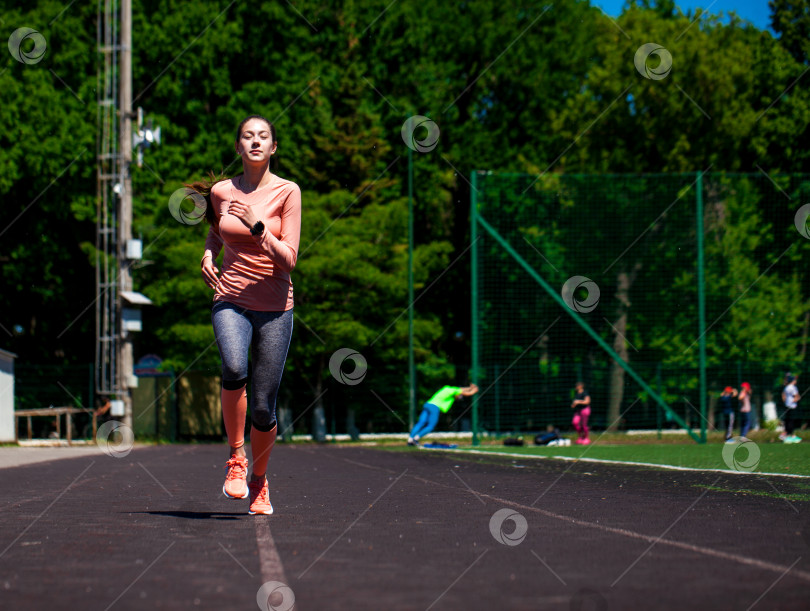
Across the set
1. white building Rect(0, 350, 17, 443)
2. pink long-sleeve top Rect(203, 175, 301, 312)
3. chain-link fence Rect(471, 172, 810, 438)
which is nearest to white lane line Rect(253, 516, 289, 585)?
pink long-sleeve top Rect(203, 175, 301, 312)

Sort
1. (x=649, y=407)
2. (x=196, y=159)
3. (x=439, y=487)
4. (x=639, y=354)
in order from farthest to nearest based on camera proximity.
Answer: (x=196, y=159) < (x=639, y=354) < (x=649, y=407) < (x=439, y=487)

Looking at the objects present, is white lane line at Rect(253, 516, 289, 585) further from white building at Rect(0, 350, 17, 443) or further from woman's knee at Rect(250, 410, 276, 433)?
white building at Rect(0, 350, 17, 443)

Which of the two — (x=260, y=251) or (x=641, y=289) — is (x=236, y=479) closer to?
(x=260, y=251)

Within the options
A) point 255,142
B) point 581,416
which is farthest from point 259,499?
point 581,416

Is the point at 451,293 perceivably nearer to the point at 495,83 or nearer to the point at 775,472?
the point at 495,83

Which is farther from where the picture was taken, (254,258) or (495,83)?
(495,83)

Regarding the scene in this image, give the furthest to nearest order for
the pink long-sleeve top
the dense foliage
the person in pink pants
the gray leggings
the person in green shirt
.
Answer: the dense foliage → the person in pink pants → the person in green shirt → the pink long-sleeve top → the gray leggings

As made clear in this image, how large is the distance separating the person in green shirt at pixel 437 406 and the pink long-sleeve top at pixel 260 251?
15149 mm

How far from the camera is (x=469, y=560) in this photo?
5.05m

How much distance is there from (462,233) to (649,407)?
17308 mm

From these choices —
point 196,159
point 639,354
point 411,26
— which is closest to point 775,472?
point 639,354

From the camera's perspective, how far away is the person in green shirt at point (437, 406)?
73.4 feet

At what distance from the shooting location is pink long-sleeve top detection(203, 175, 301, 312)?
6.84 meters

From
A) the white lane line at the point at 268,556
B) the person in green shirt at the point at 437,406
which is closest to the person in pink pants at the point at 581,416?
the person in green shirt at the point at 437,406
